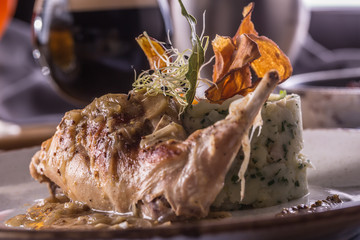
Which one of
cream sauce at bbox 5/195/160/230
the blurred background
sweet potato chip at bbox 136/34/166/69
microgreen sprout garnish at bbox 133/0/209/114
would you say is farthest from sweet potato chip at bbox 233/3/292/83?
the blurred background

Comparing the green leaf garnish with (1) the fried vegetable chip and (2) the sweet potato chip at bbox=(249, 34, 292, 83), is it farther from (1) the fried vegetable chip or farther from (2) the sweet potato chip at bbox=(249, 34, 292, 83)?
(2) the sweet potato chip at bbox=(249, 34, 292, 83)

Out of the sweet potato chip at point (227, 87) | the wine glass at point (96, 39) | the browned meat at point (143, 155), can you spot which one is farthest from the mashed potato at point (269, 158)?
the wine glass at point (96, 39)

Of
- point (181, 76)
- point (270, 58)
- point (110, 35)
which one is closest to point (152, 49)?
point (181, 76)

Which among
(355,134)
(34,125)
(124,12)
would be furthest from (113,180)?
(34,125)

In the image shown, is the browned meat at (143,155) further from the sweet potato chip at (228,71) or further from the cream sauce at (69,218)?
the sweet potato chip at (228,71)

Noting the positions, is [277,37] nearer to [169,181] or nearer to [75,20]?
[75,20]
